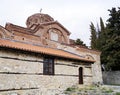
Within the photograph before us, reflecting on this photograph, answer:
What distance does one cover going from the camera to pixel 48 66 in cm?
1194

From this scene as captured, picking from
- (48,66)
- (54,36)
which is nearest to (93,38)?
(54,36)

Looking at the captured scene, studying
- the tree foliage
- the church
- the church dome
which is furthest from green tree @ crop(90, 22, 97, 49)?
the church

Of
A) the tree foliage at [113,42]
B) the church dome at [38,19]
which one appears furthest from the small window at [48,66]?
the church dome at [38,19]

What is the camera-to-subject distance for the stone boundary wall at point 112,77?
2414 cm

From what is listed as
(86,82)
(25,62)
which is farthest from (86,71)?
(25,62)

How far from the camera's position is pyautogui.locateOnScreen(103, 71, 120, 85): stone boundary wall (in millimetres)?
24136

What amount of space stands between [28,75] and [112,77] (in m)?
17.5

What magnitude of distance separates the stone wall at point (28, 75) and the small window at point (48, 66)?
11.1 inches

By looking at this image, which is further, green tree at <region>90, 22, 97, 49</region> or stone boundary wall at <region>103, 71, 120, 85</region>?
green tree at <region>90, 22, 97, 49</region>

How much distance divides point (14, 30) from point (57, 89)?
1092 cm

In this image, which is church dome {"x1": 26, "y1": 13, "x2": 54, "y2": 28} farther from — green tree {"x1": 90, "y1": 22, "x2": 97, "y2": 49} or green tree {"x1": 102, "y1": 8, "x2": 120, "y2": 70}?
green tree {"x1": 90, "y1": 22, "x2": 97, "y2": 49}

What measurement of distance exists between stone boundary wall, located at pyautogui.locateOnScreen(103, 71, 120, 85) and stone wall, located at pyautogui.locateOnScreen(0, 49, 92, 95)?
43.0 feet

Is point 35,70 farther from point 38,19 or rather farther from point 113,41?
point 38,19

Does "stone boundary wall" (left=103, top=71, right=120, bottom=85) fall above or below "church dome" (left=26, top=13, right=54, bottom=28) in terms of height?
below
